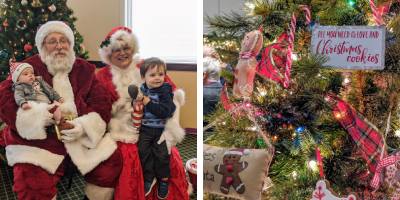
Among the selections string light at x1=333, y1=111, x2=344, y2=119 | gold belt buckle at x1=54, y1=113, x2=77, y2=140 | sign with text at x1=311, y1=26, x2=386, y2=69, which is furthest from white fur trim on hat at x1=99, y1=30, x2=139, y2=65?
string light at x1=333, y1=111, x2=344, y2=119

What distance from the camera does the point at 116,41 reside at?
117cm

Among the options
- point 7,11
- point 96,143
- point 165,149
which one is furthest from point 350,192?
point 7,11

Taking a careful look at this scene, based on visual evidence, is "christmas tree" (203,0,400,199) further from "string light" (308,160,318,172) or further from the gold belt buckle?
the gold belt buckle

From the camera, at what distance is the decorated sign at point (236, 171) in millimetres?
1125

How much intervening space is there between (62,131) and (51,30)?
1.05 feet

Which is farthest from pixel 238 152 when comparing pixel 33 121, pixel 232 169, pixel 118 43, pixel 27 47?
pixel 27 47

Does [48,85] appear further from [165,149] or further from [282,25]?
[282,25]

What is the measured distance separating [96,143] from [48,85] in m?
0.24

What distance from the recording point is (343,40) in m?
1.08

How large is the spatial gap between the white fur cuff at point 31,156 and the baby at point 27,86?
136 millimetres

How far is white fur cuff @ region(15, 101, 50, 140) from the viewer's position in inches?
42.8

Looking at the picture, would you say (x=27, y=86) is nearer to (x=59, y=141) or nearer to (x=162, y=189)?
(x=59, y=141)

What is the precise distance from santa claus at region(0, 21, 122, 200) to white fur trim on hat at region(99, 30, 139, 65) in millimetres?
59

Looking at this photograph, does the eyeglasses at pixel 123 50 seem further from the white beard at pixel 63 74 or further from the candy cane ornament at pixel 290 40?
the candy cane ornament at pixel 290 40
